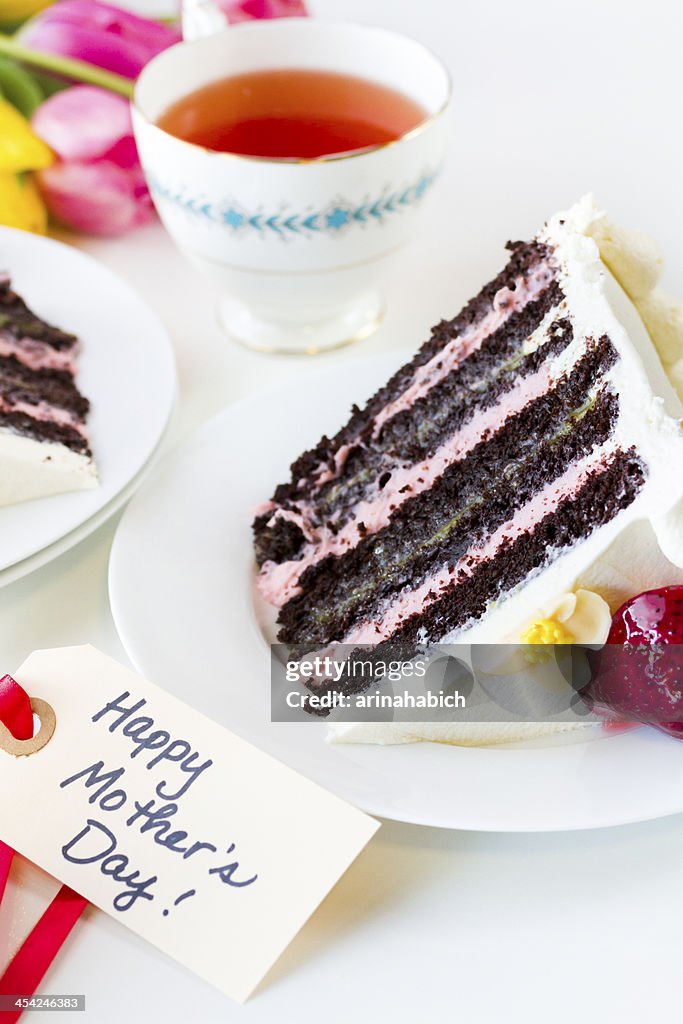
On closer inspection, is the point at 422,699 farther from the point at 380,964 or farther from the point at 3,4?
the point at 3,4

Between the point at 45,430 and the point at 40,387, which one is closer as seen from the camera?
the point at 45,430

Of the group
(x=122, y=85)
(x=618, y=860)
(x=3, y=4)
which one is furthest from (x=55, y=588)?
(x=3, y=4)

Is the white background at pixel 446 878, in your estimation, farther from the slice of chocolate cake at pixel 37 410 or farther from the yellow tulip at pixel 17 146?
the yellow tulip at pixel 17 146

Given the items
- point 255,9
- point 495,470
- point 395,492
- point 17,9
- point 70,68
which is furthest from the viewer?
point 17,9

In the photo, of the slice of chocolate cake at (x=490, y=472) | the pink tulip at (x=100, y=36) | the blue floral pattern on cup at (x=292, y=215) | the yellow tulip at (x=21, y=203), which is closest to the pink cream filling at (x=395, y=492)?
the slice of chocolate cake at (x=490, y=472)

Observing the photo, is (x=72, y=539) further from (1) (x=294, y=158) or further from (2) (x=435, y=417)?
(1) (x=294, y=158)

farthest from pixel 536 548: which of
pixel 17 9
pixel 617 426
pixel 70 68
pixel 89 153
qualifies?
pixel 17 9
